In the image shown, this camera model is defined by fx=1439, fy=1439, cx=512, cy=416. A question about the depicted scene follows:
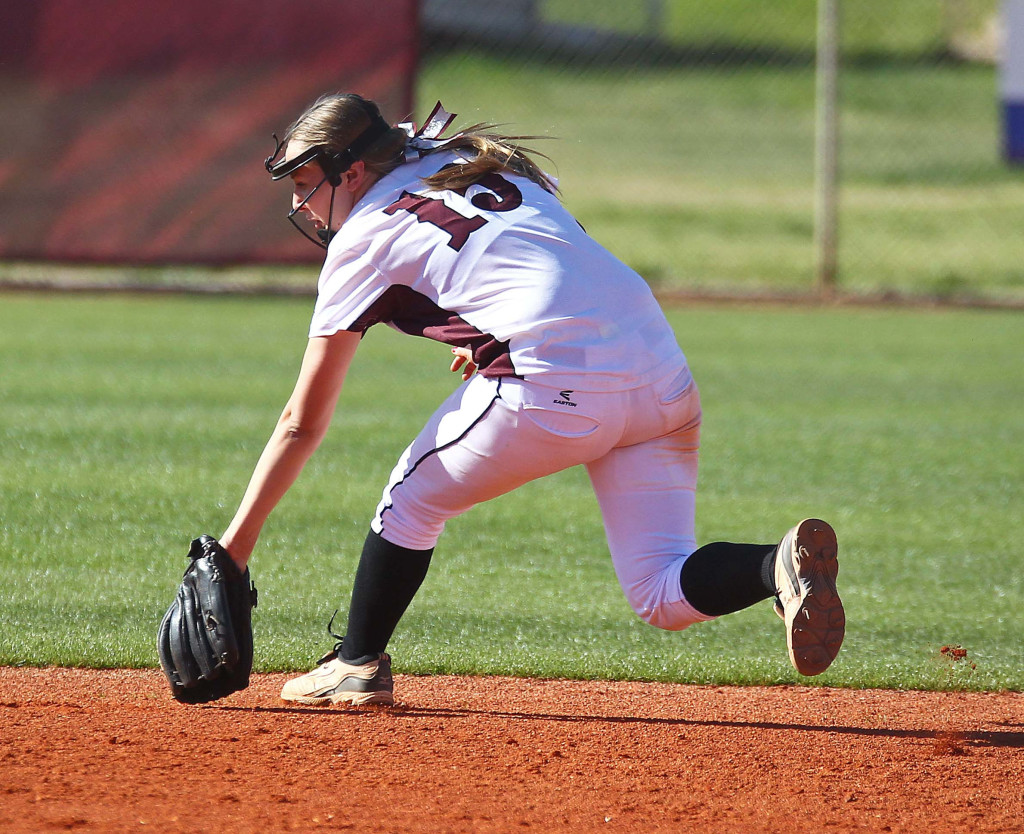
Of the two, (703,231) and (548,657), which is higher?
(548,657)

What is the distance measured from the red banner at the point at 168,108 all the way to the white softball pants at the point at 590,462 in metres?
10.1

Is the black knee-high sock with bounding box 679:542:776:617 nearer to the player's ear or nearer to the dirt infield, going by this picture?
the dirt infield

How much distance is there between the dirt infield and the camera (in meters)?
3.03

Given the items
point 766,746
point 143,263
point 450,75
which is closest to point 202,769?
point 766,746

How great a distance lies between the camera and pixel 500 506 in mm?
6453

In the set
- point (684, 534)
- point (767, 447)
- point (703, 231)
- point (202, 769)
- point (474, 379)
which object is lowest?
point (703, 231)

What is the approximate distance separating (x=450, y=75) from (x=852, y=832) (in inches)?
912

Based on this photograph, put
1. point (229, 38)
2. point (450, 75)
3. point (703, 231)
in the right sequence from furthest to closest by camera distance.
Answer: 1. point (450, 75)
2. point (703, 231)
3. point (229, 38)

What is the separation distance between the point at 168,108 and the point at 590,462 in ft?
35.4

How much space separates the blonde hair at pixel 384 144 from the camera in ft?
Result: 11.3

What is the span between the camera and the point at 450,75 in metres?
25.1

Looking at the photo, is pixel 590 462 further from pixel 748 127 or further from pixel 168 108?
pixel 748 127

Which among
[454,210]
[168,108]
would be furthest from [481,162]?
[168,108]

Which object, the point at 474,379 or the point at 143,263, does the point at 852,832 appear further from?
the point at 143,263
